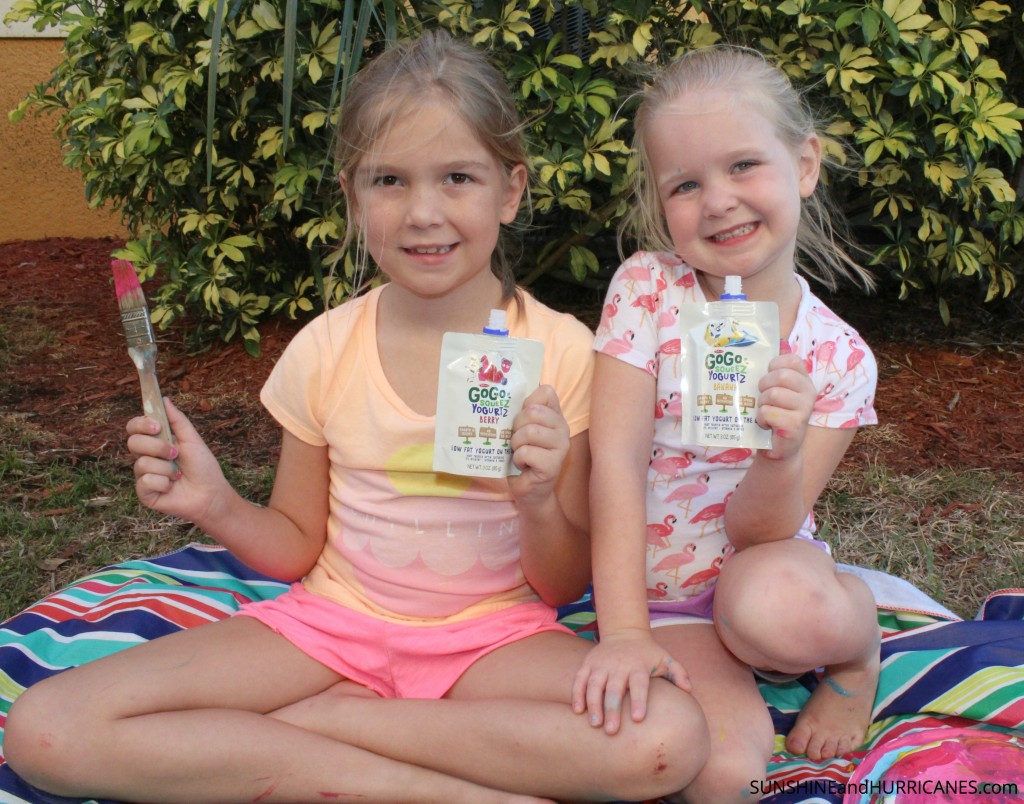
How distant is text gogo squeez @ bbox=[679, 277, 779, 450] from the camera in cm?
170

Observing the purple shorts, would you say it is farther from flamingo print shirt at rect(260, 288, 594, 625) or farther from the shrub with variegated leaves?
the shrub with variegated leaves

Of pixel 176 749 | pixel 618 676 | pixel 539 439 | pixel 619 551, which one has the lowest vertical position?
pixel 176 749

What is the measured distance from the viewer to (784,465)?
1795mm

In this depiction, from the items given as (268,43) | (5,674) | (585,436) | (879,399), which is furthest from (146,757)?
(879,399)

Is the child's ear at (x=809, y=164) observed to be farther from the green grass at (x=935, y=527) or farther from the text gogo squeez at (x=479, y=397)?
the green grass at (x=935, y=527)

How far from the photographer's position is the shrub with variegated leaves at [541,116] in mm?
3404

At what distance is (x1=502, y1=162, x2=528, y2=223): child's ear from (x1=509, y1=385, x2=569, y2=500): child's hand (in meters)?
0.49

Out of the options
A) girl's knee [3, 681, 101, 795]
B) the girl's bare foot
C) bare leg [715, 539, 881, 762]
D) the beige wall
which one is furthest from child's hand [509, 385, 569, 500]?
the beige wall

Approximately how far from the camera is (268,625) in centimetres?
204

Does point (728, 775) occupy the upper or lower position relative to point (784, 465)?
lower

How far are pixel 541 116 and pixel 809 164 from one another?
144 cm

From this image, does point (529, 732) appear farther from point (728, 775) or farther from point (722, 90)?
point (722, 90)

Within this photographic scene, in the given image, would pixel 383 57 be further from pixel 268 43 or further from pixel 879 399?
pixel 879 399

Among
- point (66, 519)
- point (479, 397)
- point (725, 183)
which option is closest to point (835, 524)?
point (725, 183)
